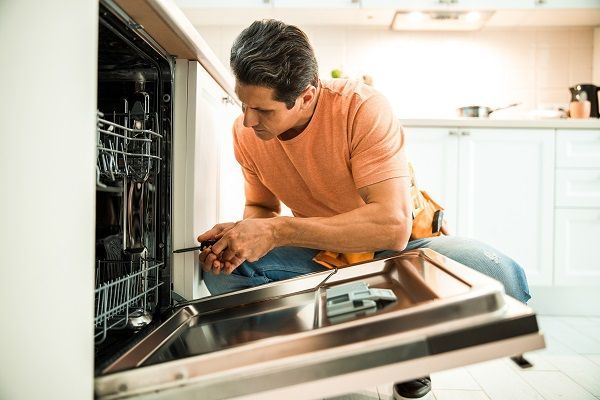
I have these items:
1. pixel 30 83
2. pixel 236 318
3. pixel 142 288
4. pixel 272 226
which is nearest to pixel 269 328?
pixel 236 318

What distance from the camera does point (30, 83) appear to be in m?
0.59

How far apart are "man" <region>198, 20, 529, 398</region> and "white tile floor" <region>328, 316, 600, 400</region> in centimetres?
16

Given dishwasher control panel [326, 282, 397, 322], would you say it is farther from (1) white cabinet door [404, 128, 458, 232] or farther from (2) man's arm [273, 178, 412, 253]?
(1) white cabinet door [404, 128, 458, 232]

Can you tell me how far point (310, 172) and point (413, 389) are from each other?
622mm

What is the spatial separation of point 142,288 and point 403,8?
223 cm

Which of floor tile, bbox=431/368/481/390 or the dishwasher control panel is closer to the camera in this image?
Result: the dishwasher control panel

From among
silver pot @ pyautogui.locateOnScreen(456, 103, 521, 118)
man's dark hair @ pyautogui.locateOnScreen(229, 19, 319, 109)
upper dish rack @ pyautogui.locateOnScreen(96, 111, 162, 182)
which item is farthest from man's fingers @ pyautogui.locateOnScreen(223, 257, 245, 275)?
silver pot @ pyautogui.locateOnScreen(456, 103, 521, 118)

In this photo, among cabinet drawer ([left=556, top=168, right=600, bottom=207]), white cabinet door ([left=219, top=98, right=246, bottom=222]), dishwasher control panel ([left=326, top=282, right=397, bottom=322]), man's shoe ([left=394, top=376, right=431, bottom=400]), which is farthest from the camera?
cabinet drawer ([left=556, top=168, right=600, bottom=207])

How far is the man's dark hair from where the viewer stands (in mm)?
1042

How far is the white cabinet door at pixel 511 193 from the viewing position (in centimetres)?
236

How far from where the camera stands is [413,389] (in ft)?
4.18

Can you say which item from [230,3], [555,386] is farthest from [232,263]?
[230,3]

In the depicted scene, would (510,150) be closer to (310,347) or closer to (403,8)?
(403,8)

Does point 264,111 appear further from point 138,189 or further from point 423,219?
point 423,219
